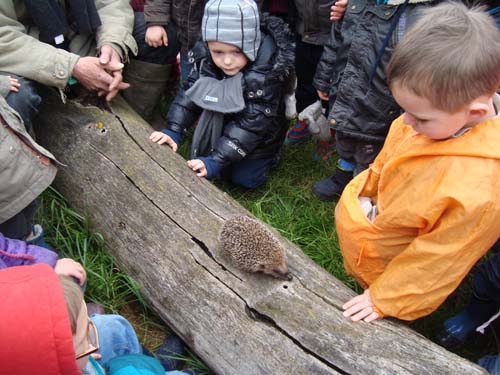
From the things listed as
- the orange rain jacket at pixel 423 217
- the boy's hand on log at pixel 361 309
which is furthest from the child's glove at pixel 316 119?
the boy's hand on log at pixel 361 309

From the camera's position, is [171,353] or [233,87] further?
[233,87]

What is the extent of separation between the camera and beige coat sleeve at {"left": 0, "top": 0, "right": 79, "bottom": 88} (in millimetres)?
3242

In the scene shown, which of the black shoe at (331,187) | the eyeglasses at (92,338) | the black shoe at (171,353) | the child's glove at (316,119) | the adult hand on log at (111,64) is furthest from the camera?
the child's glove at (316,119)

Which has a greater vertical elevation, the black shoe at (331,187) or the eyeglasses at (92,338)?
the eyeglasses at (92,338)

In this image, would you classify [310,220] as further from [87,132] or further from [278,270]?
[87,132]

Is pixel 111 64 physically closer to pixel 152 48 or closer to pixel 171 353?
pixel 152 48

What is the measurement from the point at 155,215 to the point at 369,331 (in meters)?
1.38

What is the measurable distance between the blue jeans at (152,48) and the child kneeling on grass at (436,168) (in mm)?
2502

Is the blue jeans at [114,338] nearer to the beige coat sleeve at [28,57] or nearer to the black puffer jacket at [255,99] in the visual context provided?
the black puffer jacket at [255,99]

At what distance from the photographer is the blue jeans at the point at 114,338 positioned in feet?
8.23

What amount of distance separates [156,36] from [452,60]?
2831 millimetres

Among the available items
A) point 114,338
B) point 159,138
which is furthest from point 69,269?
point 159,138

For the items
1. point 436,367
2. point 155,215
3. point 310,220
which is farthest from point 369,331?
point 310,220

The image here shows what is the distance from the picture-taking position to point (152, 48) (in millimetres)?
4172
